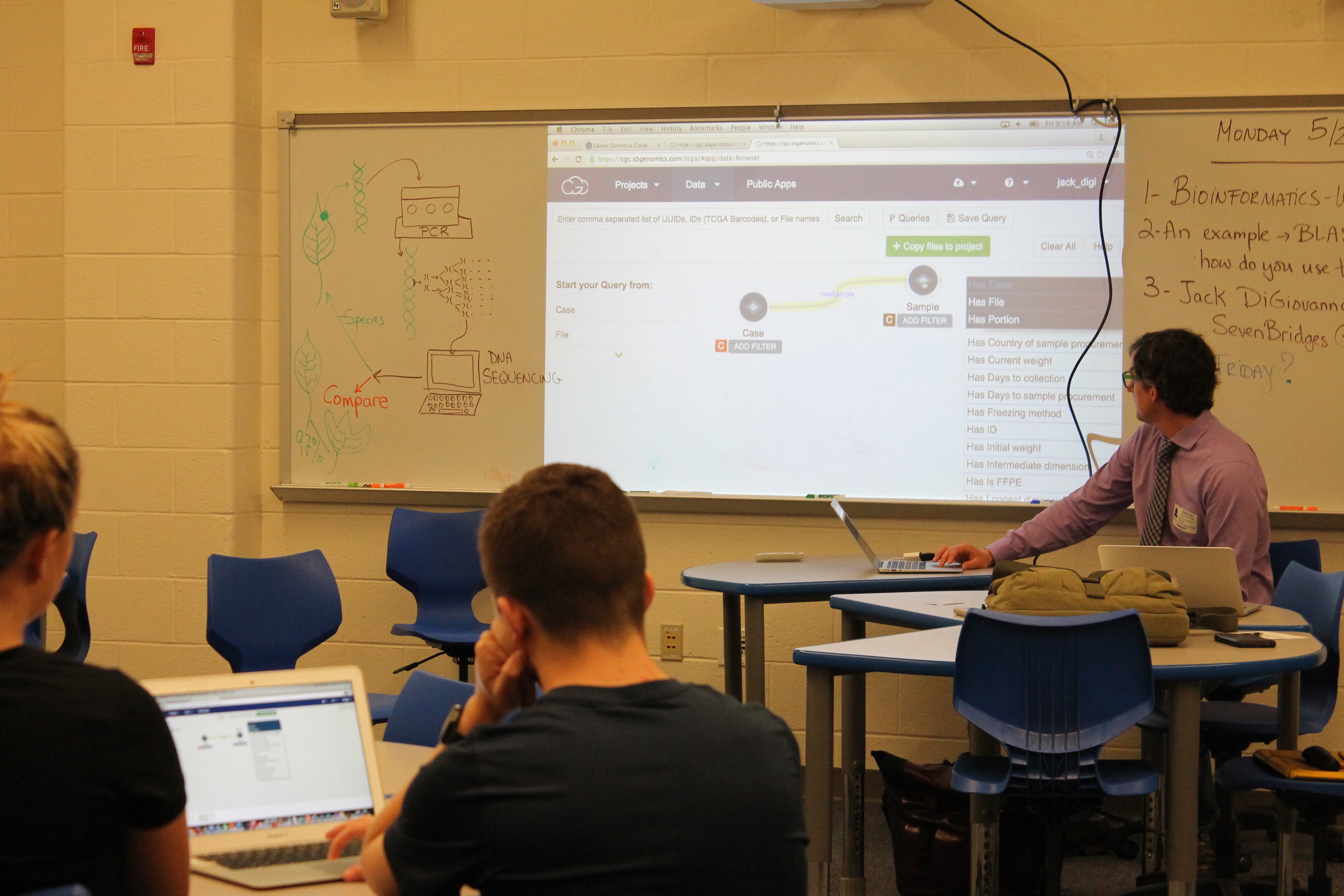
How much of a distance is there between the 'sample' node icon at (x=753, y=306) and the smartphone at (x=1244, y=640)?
1970mm

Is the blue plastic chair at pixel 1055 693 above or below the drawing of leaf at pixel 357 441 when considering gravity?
below

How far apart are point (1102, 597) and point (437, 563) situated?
7.59 feet

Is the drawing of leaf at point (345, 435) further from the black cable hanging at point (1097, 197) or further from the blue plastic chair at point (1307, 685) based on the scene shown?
the blue plastic chair at point (1307, 685)

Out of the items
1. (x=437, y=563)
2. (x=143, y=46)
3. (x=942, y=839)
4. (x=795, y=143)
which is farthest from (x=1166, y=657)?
(x=143, y=46)

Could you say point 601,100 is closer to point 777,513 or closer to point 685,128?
point 685,128

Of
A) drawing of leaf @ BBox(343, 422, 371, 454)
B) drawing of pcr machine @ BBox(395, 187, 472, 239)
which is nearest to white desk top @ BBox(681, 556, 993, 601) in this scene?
drawing of leaf @ BBox(343, 422, 371, 454)

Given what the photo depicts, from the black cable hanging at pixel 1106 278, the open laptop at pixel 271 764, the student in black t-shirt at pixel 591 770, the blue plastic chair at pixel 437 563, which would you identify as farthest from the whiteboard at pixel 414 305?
the student in black t-shirt at pixel 591 770

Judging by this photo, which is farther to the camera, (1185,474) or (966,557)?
(966,557)

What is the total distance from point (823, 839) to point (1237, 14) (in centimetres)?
305

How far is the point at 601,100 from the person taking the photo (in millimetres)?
4160

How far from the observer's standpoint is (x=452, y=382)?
425cm

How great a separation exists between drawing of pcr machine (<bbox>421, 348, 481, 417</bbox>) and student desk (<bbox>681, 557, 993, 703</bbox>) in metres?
1.12

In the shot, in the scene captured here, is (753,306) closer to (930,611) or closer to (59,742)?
(930,611)

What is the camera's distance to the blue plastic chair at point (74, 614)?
10.4 feet
